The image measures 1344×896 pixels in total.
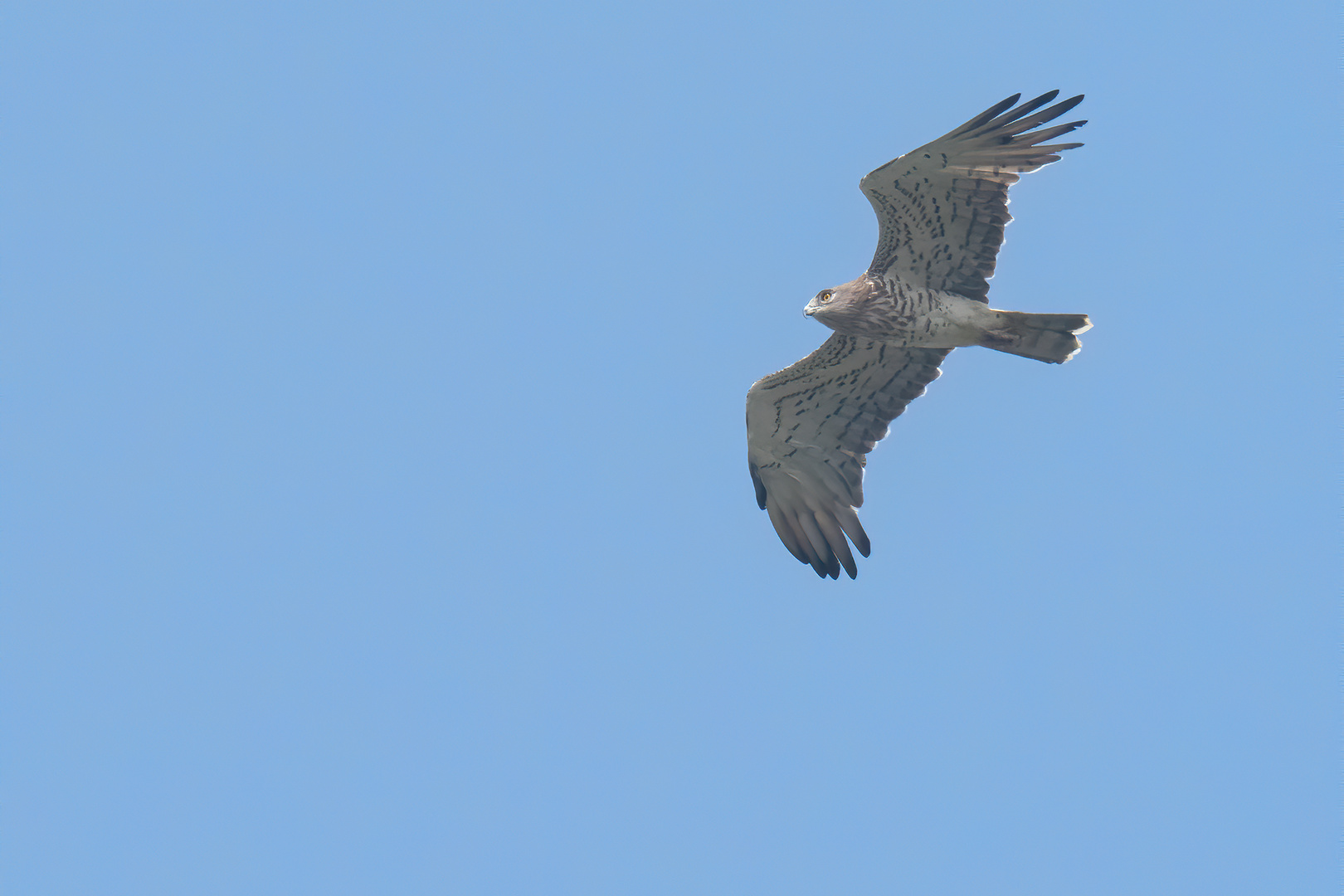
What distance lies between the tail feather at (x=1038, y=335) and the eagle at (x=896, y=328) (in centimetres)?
1

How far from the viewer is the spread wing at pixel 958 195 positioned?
13070 mm

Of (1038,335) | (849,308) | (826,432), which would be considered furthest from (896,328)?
(826,432)

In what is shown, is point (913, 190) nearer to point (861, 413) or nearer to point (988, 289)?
point (988, 289)

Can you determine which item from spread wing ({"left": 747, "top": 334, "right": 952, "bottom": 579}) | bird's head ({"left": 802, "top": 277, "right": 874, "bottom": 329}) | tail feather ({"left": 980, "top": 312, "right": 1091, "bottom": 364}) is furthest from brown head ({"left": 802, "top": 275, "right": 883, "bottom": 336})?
tail feather ({"left": 980, "top": 312, "right": 1091, "bottom": 364})

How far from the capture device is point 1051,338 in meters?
13.5

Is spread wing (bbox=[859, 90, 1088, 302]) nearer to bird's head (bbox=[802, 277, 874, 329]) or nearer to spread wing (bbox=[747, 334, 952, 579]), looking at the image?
bird's head (bbox=[802, 277, 874, 329])

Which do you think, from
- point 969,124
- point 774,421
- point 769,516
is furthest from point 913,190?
point 769,516

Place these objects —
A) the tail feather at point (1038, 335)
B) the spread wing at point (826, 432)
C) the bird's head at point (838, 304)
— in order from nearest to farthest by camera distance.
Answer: the tail feather at point (1038, 335), the bird's head at point (838, 304), the spread wing at point (826, 432)

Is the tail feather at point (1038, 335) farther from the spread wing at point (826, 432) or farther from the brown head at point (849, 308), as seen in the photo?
the brown head at point (849, 308)

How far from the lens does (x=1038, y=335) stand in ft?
44.4

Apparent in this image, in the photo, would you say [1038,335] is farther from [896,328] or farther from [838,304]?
[838,304]

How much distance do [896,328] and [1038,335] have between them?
1356mm

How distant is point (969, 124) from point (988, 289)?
66.1 inches

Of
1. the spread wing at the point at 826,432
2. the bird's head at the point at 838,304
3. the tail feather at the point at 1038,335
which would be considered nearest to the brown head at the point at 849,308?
the bird's head at the point at 838,304
